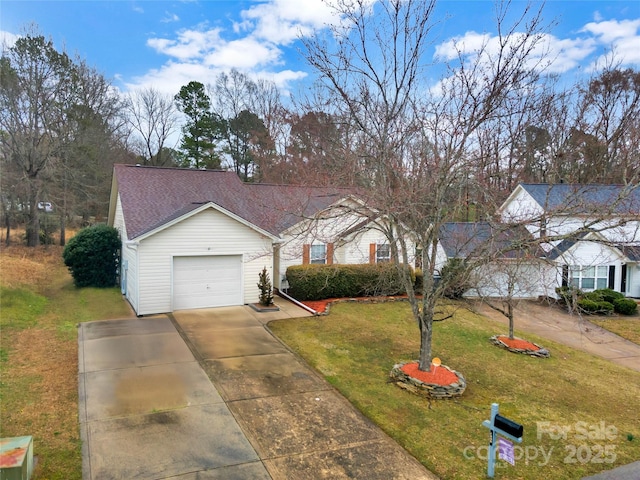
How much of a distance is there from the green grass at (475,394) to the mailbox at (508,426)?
92cm

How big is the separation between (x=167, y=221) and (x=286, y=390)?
7.90m

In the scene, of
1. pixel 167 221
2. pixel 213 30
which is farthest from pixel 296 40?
pixel 213 30

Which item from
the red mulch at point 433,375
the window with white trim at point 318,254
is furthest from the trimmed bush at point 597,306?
the red mulch at point 433,375

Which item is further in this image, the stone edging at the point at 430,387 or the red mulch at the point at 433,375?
the red mulch at the point at 433,375

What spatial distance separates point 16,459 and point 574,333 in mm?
16665

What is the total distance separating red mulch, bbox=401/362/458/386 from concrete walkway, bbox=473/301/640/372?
14.1 feet

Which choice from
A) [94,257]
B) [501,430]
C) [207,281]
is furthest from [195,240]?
[501,430]

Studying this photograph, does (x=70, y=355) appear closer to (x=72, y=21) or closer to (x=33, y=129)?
(x=72, y=21)

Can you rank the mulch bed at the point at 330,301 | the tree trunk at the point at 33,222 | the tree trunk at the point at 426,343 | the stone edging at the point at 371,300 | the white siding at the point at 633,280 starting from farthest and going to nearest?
the tree trunk at the point at 33,222 < the white siding at the point at 633,280 < the stone edging at the point at 371,300 < the mulch bed at the point at 330,301 < the tree trunk at the point at 426,343

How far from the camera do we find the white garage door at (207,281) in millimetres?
13773

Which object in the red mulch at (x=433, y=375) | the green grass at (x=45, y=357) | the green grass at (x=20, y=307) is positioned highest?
the green grass at (x=20, y=307)

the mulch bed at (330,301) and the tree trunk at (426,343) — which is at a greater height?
the tree trunk at (426,343)

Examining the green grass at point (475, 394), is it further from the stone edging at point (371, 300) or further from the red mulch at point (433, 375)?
the stone edging at point (371, 300)

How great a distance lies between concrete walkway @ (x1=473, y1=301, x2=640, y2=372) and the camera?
12516mm
